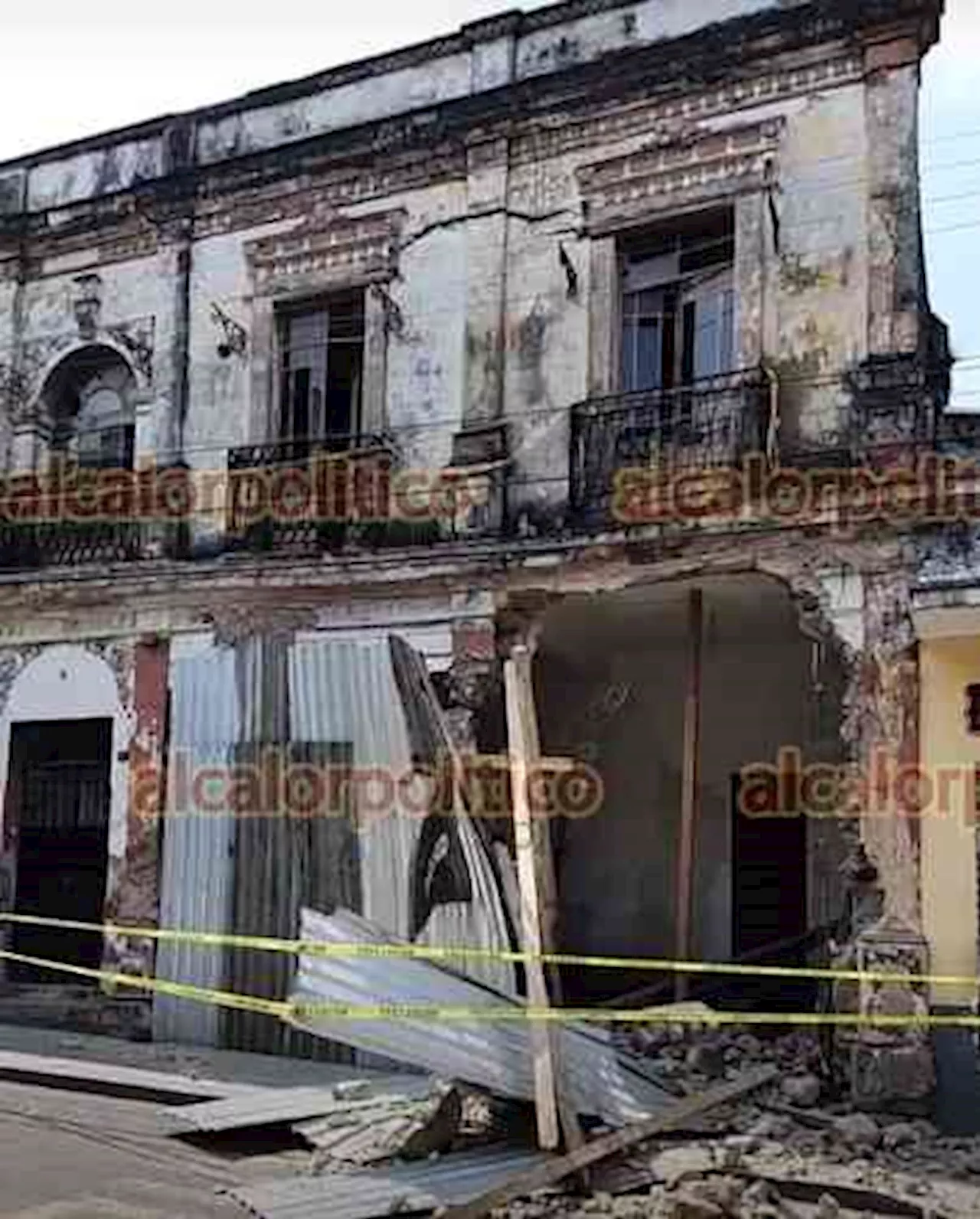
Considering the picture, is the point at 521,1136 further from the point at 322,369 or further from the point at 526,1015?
the point at 322,369

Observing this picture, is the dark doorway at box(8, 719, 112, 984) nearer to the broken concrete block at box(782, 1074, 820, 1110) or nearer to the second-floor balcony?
the second-floor balcony

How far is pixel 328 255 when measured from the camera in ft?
42.8

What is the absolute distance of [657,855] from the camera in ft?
45.4

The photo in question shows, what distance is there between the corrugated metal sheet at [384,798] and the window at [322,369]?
2226mm

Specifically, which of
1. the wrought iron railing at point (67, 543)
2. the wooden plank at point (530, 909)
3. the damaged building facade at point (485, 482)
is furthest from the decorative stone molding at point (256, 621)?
the wooden plank at point (530, 909)

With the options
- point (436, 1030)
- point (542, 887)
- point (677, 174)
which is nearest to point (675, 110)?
point (677, 174)

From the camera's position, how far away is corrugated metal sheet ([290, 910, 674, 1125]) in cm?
748

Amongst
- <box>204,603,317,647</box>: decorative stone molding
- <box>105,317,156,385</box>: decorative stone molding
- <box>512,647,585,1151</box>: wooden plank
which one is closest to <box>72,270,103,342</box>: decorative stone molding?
<box>105,317,156,385</box>: decorative stone molding

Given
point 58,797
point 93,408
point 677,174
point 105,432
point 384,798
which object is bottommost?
point 58,797

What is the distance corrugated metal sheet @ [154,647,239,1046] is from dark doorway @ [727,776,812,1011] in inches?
170

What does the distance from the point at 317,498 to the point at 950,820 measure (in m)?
5.53

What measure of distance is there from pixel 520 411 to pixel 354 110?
3209mm

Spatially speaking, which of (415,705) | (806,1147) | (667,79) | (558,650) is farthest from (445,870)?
(667,79)

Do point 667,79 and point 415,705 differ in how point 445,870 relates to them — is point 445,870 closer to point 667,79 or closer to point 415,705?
point 415,705
